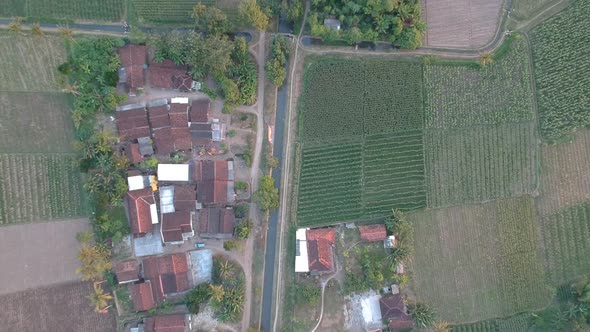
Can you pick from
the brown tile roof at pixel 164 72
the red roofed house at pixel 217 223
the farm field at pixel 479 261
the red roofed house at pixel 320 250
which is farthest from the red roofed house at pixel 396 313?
the brown tile roof at pixel 164 72

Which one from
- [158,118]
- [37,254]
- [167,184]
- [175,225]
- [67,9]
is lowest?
[37,254]

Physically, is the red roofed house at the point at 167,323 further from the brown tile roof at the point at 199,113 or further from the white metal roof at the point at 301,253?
the brown tile roof at the point at 199,113

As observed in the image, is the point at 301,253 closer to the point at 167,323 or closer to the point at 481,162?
the point at 167,323

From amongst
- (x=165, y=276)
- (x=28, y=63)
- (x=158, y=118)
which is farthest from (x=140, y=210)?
(x=28, y=63)

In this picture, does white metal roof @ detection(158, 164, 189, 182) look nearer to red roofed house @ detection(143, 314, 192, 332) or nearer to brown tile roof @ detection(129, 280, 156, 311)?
brown tile roof @ detection(129, 280, 156, 311)

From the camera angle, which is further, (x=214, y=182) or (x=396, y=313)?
(x=214, y=182)

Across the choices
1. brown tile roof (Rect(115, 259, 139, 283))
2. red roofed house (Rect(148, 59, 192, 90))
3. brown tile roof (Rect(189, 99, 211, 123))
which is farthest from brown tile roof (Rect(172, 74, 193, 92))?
brown tile roof (Rect(115, 259, 139, 283))
